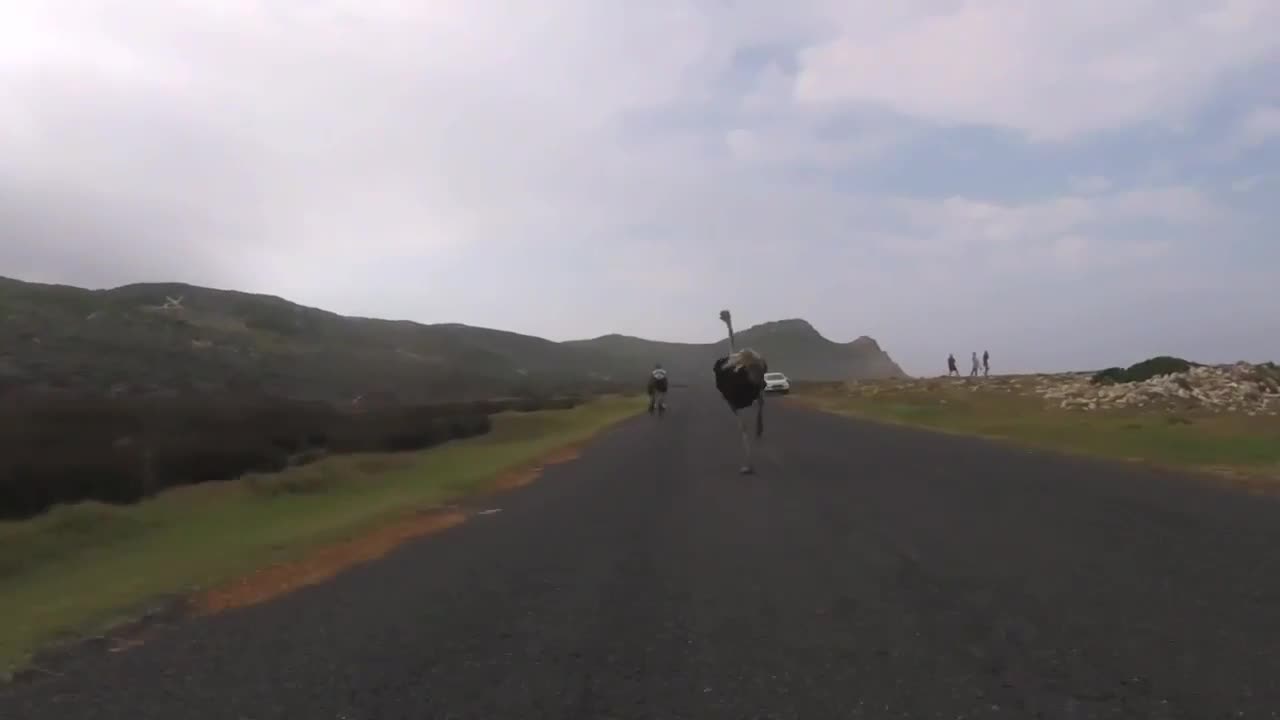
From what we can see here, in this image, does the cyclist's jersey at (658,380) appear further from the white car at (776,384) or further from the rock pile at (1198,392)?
the white car at (776,384)

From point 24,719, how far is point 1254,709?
7.19 metres

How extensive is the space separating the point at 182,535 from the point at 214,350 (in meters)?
79.6

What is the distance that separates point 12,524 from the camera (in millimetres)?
17828

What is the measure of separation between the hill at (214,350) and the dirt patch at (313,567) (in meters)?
34.6

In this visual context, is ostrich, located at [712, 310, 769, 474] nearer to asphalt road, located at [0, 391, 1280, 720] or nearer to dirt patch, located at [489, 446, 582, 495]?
dirt patch, located at [489, 446, 582, 495]

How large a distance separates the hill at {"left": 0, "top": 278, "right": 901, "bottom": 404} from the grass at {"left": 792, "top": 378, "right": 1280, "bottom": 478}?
11.8 m

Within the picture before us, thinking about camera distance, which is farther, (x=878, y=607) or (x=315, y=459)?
(x=315, y=459)

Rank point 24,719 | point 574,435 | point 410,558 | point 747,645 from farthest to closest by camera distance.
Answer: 1. point 574,435
2. point 410,558
3. point 747,645
4. point 24,719

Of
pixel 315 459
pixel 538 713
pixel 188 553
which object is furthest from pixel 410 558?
pixel 315 459

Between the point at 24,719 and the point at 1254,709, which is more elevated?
the point at 1254,709

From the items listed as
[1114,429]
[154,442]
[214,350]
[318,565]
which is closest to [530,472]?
[154,442]

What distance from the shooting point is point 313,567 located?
12.5 meters

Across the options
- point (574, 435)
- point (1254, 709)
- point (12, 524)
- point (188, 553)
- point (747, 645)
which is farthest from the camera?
point (574, 435)

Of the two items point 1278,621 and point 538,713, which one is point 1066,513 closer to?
point 1278,621
